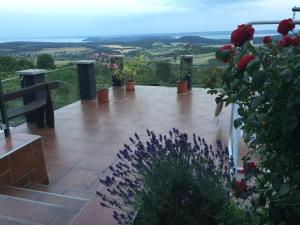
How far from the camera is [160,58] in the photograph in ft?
25.3

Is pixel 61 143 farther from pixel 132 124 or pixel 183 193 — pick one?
pixel 183 193

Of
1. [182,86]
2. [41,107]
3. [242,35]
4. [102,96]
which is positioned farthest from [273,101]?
[182,86]

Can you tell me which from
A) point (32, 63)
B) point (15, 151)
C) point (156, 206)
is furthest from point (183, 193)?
point (32, 63)

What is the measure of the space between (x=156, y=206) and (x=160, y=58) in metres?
6.42

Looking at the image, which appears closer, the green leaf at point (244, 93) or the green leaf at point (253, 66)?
the green leaf at point (253, 66)

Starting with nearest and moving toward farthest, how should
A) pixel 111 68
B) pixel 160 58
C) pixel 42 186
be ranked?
1. pixel 42 186
2. pixel 111 68
3. pixel 160 58

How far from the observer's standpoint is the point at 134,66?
7434 mm

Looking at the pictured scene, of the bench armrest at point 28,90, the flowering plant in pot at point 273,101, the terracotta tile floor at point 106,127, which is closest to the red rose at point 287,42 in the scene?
the flowering plant in pot at point 273,101

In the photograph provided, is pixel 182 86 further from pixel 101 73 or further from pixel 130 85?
pixel 101 73

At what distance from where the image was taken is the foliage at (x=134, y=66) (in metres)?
7.35

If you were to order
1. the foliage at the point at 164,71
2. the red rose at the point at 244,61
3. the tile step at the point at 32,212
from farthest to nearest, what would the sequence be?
the foliage at the point at 164,71
the tile step at the point at 32,212
the red rose at the point at 244,61

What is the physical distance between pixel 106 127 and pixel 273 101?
383 cm

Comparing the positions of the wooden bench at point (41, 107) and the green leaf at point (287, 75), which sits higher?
the green leaf at point (287, 75)

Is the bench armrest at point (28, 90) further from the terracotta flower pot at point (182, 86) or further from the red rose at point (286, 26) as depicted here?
the red rose at point (286, 26)
